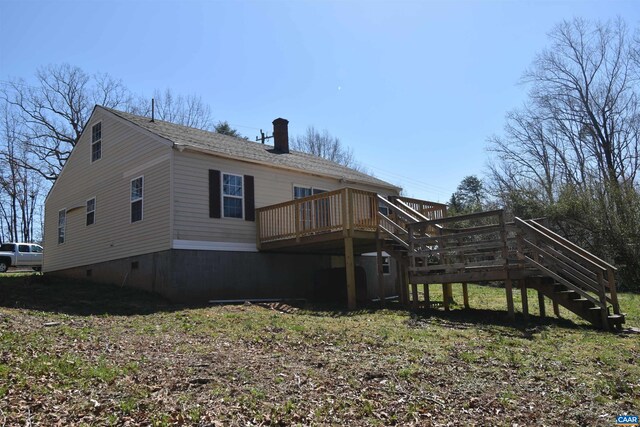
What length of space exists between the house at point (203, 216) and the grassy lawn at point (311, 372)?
385 centimetres

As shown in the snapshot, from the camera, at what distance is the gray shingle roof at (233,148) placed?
15.0m

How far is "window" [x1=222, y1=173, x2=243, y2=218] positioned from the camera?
49.3 ft

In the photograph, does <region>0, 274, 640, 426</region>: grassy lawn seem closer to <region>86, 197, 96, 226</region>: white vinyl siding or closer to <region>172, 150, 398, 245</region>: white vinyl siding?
<region>172, 150, 398, 245</region>: white vinyl siding

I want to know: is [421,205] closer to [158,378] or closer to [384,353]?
[384,353]

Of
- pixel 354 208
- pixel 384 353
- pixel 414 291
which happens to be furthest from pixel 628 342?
pixel 354 208

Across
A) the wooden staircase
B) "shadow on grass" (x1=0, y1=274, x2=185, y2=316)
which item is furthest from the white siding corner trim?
the wooden staircase

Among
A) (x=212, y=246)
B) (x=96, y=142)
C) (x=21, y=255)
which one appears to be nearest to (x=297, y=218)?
(x=212, y=246)

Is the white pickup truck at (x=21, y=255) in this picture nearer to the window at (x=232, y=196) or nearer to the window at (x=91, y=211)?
the window at (x=91, y=211)

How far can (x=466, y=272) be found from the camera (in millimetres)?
10914

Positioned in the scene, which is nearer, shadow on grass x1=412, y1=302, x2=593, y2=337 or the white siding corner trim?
shadow on grass x1=412, y1=302, x2=593, y2=337

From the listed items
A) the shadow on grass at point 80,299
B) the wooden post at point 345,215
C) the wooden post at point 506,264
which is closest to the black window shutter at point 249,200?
the shadow on grass at point 80,299

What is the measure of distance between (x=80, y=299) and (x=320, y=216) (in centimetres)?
664

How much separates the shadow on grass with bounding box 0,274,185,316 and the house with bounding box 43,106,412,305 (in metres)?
0.68

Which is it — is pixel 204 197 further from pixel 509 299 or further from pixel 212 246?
pixel 509 299
